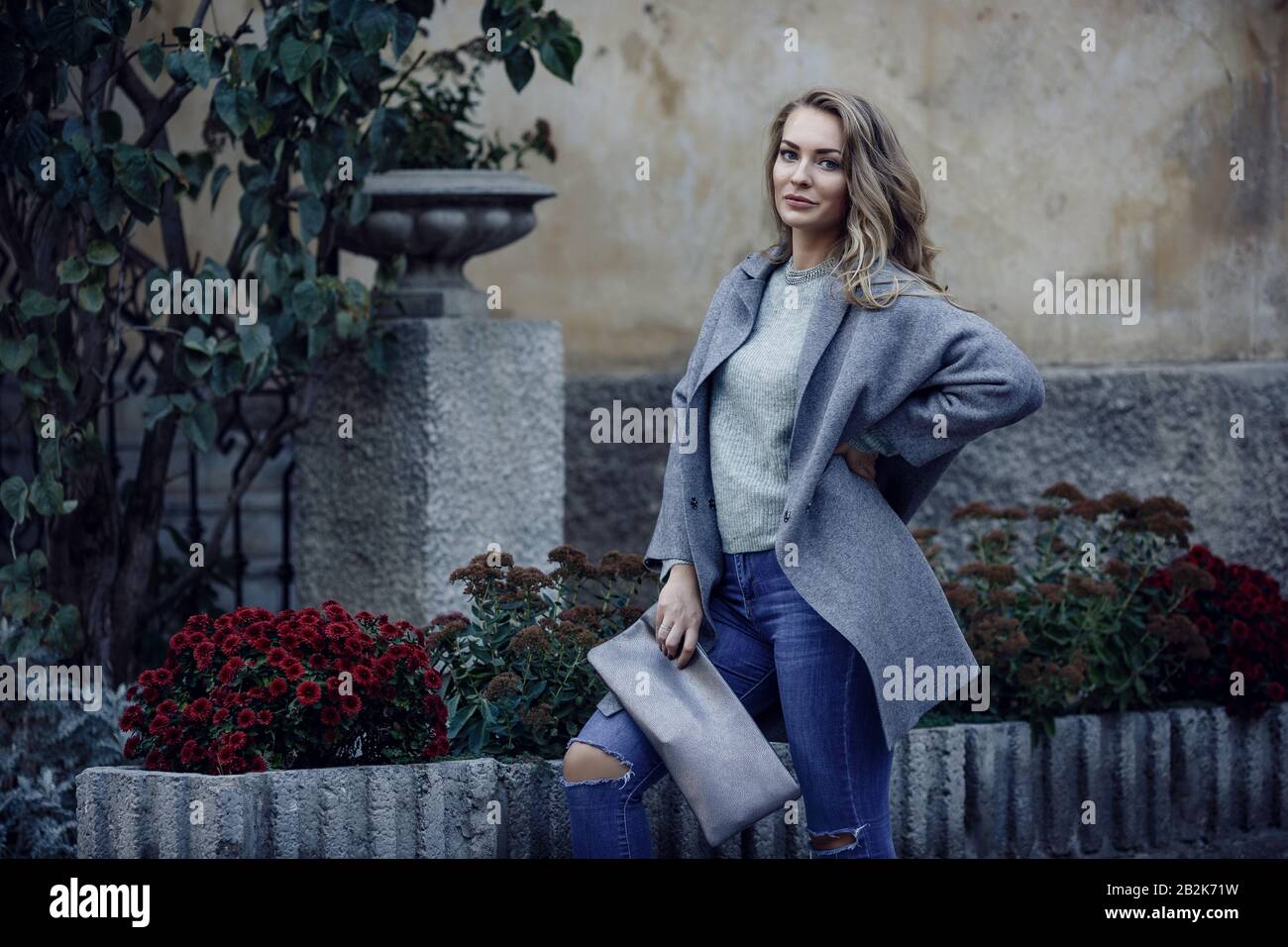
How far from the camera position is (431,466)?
538 cm

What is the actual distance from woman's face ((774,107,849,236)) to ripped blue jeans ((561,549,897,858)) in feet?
2.13

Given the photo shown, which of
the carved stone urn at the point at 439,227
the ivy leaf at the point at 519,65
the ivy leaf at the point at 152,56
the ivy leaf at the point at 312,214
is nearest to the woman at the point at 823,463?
the ivy leaf at the point at 519,65

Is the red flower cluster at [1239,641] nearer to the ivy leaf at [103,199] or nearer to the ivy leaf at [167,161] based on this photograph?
the ivy leaf at [167,161]

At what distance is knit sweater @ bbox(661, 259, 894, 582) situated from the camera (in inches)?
128

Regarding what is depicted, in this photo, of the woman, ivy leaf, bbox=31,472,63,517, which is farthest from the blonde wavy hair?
ivy leaf, bbox=31,472,63,517

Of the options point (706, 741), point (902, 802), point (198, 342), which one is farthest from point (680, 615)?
point (198, 342)

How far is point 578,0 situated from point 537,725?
3311 millimetres

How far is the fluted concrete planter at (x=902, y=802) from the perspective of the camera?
3547 millimetres

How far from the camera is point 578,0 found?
6.23 m

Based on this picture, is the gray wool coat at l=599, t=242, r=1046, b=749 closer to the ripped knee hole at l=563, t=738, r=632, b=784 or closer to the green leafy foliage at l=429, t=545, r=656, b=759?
the ripped knee hole at l=563, t=738, r=632, b=784

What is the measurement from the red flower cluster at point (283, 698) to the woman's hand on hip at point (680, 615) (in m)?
0.70

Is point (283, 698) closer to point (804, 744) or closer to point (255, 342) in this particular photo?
point (804, 744)
